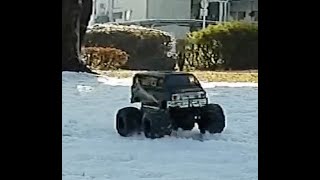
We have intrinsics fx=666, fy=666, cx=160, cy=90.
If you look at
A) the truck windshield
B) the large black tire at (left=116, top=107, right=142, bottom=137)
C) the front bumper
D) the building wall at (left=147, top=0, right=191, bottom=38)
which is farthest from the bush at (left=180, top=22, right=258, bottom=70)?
the large black tire at (left=116, top=107, right=142, bottom=137)

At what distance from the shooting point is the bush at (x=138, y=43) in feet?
25.8

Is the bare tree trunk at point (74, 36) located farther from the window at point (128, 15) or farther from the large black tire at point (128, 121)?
the large black tire at point (128, 121)

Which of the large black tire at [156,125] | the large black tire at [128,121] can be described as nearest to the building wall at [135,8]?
the large black tire at [128,121]

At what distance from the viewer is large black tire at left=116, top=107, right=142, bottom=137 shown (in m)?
3.95

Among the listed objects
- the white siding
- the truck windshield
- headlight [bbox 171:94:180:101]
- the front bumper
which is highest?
the white siding

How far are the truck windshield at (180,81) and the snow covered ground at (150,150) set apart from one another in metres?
0.29

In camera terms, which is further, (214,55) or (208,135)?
(214,55)

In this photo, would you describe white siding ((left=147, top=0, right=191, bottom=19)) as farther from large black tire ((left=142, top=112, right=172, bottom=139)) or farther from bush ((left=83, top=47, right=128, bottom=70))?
large black tire ((left=142, top=112, right=172, bottom=139))
